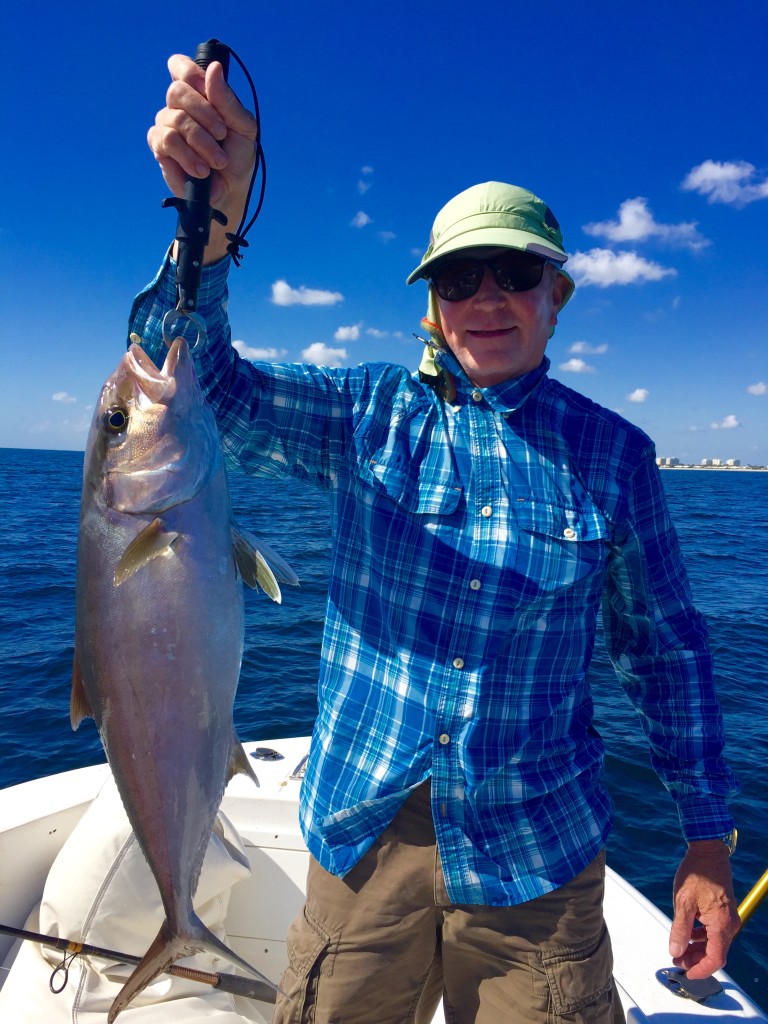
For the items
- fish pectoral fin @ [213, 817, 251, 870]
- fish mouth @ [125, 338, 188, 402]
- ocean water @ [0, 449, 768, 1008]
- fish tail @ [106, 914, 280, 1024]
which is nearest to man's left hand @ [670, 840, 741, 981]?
fish tail @ [106, 914, 280, 1024]

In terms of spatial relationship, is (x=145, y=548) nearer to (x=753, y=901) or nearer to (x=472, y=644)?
(x=472, y=644)

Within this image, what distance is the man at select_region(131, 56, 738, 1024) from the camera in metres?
2.05

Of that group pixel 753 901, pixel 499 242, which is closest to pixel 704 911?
pixel 753 901

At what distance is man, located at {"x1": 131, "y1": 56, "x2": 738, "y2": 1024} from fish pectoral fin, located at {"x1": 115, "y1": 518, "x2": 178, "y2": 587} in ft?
1.87

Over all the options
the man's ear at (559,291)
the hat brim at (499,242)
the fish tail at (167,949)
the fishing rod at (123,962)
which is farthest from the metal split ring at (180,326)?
the fishing rod at (123,962)

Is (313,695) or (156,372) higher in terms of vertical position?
(156,372)

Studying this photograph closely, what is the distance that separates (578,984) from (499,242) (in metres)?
2.32

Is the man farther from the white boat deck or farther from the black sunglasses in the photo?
the white boat deck

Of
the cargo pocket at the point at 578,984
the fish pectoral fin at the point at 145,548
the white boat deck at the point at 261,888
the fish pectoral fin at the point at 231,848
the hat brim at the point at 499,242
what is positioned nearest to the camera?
the fish pectoral fin at the point at 145,548

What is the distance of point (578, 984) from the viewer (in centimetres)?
206

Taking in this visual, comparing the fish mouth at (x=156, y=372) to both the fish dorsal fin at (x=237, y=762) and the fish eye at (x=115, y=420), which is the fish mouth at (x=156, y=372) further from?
the fish dorsal fin at (x=237, y=762)

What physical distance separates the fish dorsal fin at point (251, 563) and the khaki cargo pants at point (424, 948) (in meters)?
0.84

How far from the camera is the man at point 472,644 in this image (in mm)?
2053

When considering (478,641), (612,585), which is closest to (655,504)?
(612,585)
